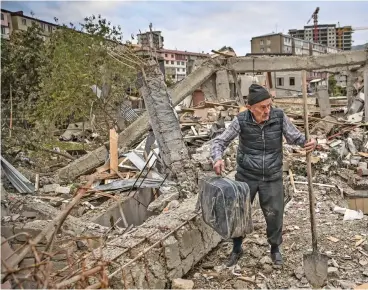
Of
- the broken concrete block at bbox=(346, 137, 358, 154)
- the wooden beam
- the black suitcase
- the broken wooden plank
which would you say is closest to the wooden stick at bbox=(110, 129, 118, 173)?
the broken wooden plank

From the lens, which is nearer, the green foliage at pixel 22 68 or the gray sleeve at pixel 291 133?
the gray sleeve at pixel 291 133

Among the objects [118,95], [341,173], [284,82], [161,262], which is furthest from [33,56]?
[284,82]

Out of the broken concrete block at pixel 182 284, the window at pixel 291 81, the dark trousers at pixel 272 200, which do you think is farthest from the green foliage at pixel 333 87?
the broken concrete block at pixel 182 284

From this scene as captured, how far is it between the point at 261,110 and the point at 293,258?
1603 millimetres

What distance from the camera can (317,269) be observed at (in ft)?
11.7

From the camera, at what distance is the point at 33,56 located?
62.7 feet

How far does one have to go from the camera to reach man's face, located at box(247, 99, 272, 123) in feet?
11.6

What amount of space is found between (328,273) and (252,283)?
2.38ft

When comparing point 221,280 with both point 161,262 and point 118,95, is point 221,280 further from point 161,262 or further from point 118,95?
point 118,95

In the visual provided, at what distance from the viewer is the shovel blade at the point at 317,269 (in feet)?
11.6

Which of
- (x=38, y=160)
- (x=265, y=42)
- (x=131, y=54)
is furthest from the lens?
(x=265, y=42)

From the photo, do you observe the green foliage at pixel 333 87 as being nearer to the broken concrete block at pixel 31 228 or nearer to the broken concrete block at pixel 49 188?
the broken concrete block at pixel 49 188

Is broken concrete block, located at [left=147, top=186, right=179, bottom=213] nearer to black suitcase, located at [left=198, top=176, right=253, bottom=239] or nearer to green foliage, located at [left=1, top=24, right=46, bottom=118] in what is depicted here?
black suitcase, located at [left=198, top=176, right=253, bottom=239]

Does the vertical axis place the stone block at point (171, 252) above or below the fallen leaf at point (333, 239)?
above
